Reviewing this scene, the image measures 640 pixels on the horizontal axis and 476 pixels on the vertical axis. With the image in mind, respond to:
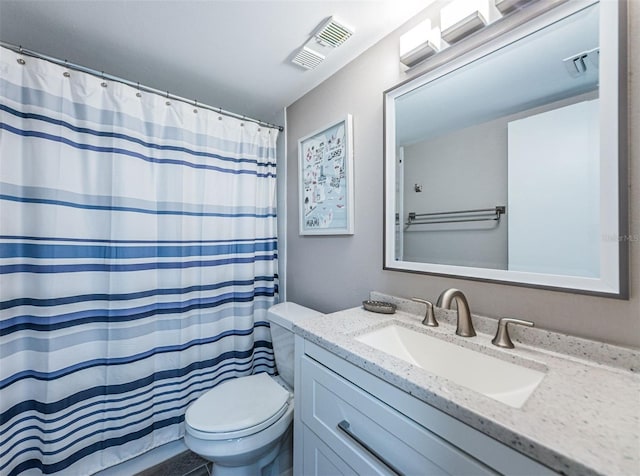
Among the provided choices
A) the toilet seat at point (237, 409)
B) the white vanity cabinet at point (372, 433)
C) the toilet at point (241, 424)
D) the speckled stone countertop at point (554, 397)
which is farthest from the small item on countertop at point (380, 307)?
the toilet seat at point (237, 409)

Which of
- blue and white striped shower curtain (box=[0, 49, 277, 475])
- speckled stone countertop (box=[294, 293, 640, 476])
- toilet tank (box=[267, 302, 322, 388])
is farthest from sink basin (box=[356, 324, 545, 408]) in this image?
blue and white striped shower curtain (box=[0, 49, 277, 475])

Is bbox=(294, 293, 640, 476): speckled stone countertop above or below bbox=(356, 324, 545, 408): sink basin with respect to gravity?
above

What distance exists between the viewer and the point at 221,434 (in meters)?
1.08

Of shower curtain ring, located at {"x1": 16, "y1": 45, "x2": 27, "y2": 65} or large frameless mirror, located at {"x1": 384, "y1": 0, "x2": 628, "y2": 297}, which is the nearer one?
large frameless mirror, located at {"x1": 384, "y1": 0, "x2": 628, "y2": 297}

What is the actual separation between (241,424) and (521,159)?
1.47 metres

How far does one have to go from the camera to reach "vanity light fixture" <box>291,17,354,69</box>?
4.03ft

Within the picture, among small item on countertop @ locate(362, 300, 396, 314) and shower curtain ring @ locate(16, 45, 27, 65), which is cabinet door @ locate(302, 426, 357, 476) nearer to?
small item on countertop @ locate(362, 300, 396, 314)

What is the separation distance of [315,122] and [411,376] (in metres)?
1.54

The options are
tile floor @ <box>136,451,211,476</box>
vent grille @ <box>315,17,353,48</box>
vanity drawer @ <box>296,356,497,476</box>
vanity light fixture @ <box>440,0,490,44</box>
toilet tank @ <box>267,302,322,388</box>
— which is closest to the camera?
vanity drawer @ <box>296,356,497,476</box>

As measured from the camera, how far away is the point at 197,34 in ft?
4.25

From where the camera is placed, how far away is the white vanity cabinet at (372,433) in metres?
Result: 0.53

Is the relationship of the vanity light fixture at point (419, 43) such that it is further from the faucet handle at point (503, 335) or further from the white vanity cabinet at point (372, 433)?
the white vanity cabinet at point (372, 433)

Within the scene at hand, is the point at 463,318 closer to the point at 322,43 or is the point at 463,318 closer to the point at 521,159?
the point at 521,159

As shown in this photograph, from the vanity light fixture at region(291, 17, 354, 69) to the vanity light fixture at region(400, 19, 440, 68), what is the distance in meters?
0.28
